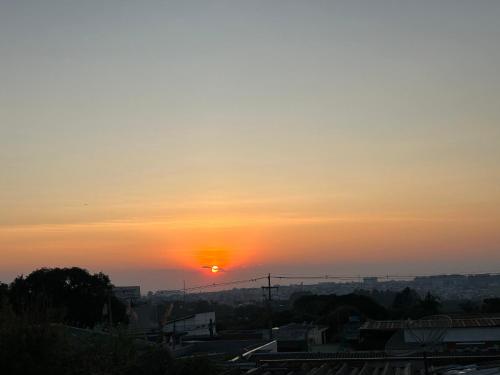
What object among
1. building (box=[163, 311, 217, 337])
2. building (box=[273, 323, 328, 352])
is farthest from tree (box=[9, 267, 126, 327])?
building (box=[273, 323, 328, 352])

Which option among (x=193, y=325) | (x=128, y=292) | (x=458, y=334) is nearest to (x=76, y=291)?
(x=193, y=325)

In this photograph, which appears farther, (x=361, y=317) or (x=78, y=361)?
(x=361, y=317)

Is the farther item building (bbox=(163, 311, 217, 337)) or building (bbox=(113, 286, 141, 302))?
building (bbox=(113, 286, 141, 302))

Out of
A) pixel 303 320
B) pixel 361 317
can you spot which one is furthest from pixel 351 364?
pixel 303 320

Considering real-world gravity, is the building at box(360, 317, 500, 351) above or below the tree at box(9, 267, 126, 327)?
below

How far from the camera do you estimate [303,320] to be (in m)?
76.8

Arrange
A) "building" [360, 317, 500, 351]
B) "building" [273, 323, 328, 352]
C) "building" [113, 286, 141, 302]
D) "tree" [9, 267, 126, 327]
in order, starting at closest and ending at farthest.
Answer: "building" [360, 317, 500, 351]
"building" [273, 323, 328, 352]
"tree" [9, 267, 126, 327]
"building" [113, 286, 141, 302]

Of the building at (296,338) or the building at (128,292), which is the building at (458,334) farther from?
the building at (128,292)

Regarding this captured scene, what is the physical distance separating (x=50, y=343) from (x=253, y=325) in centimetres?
6756

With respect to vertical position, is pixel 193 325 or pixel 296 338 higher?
pixel 193 325

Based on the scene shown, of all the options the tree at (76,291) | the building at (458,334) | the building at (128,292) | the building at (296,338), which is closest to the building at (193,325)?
the tree at (76,291)

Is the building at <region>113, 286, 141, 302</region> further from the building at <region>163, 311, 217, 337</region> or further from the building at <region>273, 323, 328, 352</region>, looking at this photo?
A: the building at <region>273, 323, 328, 352</region>

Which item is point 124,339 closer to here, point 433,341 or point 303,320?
point 433,341

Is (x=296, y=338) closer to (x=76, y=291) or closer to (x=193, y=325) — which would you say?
(x=193, y=325)
